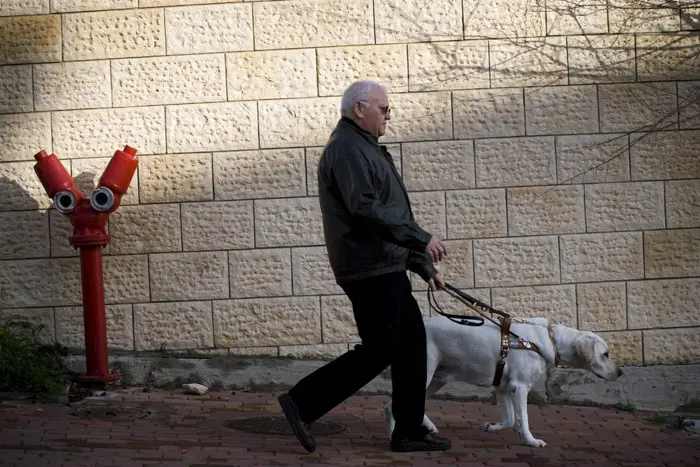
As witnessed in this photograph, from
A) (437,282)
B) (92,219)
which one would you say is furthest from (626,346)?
(92,219)

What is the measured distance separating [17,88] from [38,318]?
66.7 inches

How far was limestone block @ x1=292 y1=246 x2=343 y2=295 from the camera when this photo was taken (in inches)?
302

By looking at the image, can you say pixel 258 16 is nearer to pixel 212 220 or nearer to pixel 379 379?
pixel 212 220

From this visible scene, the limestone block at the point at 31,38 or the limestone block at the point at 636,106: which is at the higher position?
the limestone block at the point at 31,38

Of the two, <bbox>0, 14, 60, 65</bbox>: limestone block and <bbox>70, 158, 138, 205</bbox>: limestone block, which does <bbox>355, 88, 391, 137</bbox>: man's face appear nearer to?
<bbox>70, 158, 138, 205</bbox>: limestone block

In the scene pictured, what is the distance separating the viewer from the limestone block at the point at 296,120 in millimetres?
7668

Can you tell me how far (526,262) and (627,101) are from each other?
1381mm

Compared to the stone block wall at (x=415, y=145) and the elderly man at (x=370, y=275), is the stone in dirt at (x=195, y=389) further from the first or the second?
the elderly man at (x=370, y=275)

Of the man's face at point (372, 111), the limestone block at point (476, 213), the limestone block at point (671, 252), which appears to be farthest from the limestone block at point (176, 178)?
the limestone block at point (671, 252)

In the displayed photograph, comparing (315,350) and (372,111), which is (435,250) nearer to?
(372,111)

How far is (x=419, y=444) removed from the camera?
5.68 m

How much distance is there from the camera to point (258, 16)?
7.65m

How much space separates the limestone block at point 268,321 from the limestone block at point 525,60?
83.8 inches

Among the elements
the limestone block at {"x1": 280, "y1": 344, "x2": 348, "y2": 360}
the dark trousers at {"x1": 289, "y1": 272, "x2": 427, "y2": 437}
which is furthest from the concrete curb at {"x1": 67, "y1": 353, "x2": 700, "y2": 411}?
the dark trousers at {"x1": 289, "y1": 272, "x2": 427, "y2": 437}
